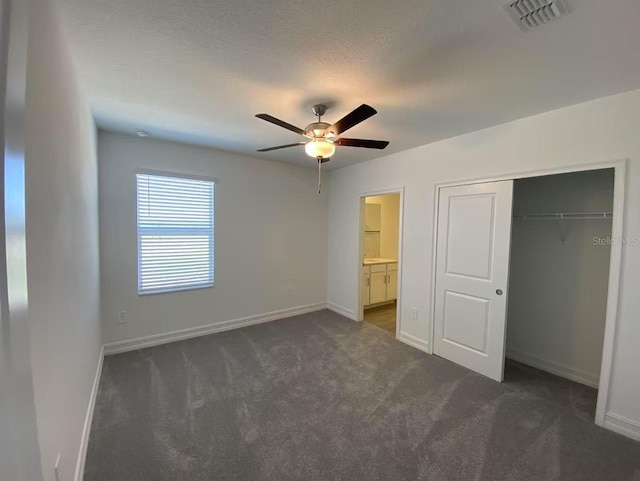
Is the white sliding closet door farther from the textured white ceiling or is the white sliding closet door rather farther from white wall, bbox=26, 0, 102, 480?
white wall, bbox=26, 0, 102, 480

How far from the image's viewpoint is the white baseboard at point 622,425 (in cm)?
201

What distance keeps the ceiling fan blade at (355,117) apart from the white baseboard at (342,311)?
3.14m

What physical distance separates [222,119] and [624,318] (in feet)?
12.0

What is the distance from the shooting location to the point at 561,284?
290 cm

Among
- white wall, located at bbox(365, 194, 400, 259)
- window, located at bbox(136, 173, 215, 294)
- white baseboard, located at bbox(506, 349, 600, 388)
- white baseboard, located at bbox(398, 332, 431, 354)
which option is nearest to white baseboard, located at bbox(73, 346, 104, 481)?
window, located at bbox(136, 173, 215, 294)

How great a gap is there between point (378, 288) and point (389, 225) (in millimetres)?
1550

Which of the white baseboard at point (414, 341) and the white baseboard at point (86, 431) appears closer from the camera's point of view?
the white baseboard at point (86, 431)

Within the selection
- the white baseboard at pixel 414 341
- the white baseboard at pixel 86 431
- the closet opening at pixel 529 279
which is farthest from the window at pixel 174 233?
the closet opening at pixel 529 279

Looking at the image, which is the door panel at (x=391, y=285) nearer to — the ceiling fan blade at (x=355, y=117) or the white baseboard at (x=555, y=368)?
the white baseboard at (x=555, y=368)

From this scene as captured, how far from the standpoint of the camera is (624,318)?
204 centimetres

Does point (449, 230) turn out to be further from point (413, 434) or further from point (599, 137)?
point (413, 434)

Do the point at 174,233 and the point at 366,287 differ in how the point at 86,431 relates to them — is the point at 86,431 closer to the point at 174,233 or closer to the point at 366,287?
the point at 174,233

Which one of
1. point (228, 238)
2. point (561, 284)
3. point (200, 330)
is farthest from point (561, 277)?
point (200, 330)

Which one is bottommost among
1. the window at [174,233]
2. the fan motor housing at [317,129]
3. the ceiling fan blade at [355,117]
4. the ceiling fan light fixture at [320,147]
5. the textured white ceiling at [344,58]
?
the window at [174,233]
